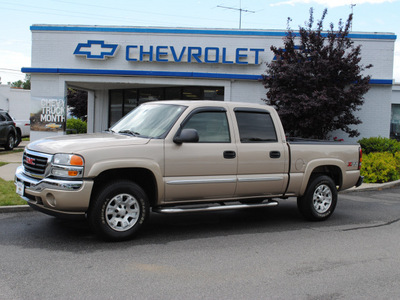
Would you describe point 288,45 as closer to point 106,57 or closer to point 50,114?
point 106,57

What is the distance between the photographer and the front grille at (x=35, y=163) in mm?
5602

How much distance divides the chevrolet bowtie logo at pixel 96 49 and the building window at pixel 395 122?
15746mm

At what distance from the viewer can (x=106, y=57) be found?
1702 centimetres

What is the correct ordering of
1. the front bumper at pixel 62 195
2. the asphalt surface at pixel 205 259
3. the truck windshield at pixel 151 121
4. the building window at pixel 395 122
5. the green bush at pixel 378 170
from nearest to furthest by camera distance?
1. the asphalt surface at pixel 205 259
2. the front bumper at pixel 62 195
3. the truck windshield at pixel 151 121
4. the green bush at pixel 378 170
5. the building window at pixel 395 122

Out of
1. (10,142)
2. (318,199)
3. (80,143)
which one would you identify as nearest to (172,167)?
(80,143)

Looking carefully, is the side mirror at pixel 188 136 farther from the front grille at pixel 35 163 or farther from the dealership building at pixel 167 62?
the dealership building at pixel 167 62

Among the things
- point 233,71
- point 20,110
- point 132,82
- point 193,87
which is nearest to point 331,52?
point 233,71

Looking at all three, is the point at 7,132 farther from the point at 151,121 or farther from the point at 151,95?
the point at 151,121

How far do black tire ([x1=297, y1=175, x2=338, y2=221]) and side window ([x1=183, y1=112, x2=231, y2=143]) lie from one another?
6.31ft

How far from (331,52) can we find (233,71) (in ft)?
13.6

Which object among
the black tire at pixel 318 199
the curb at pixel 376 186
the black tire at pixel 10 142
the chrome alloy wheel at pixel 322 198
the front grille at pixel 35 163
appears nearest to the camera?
the front grille at pixel 35 163

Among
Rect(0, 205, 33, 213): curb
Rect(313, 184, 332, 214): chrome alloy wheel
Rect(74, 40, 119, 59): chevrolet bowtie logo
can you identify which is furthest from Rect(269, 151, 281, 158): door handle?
Rect(74, 40, 119, 59): chevrolet bowtie logo

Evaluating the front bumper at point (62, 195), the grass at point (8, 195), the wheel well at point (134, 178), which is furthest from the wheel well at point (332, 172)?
the grass at point (8, 195)

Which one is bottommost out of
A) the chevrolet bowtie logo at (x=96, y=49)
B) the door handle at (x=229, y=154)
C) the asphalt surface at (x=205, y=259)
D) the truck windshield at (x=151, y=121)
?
the asphalt surface at (x=205, y=259)
